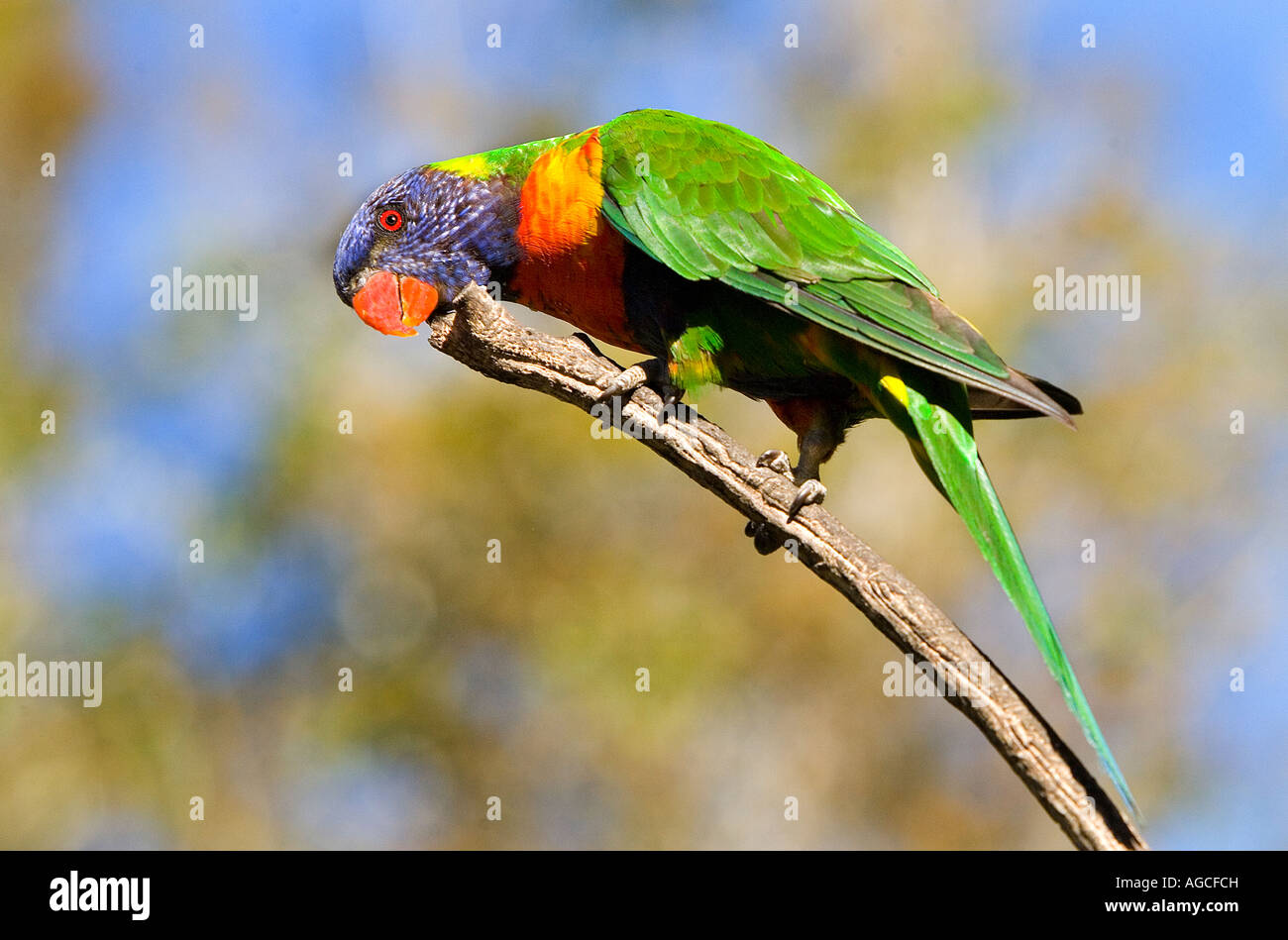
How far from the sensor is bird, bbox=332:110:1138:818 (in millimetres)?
3789

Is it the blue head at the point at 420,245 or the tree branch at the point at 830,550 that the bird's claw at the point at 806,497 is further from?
the blue head at the point at 420,245

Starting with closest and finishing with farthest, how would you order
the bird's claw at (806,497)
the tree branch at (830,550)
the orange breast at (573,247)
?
the tree branch at (830,550) → the bird's claw at (806,497) → the orange breast at (573,247)

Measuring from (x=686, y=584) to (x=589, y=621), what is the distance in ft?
2.87

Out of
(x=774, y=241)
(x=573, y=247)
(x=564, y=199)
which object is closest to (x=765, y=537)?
(x=774, y=241)

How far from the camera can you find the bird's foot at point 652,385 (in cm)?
373

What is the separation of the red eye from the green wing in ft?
3.22

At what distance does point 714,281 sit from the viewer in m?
4.13

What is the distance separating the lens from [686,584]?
29.6 feet

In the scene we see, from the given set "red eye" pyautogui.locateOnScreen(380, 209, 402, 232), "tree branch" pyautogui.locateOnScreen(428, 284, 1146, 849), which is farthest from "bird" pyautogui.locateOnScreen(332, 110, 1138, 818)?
"tree branch" pyautogui.locateOnScreen(428, 284, 1146, 849)

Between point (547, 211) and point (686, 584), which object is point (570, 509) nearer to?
point (686, 584)

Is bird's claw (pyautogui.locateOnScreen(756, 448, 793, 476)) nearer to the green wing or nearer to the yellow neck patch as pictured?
the green wing

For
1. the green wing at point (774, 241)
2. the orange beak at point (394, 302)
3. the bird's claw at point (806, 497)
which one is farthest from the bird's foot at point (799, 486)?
the orange beak at point (394, 302)

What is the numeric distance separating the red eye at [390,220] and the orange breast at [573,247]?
0.58 m

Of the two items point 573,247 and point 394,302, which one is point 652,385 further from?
point 394,302
